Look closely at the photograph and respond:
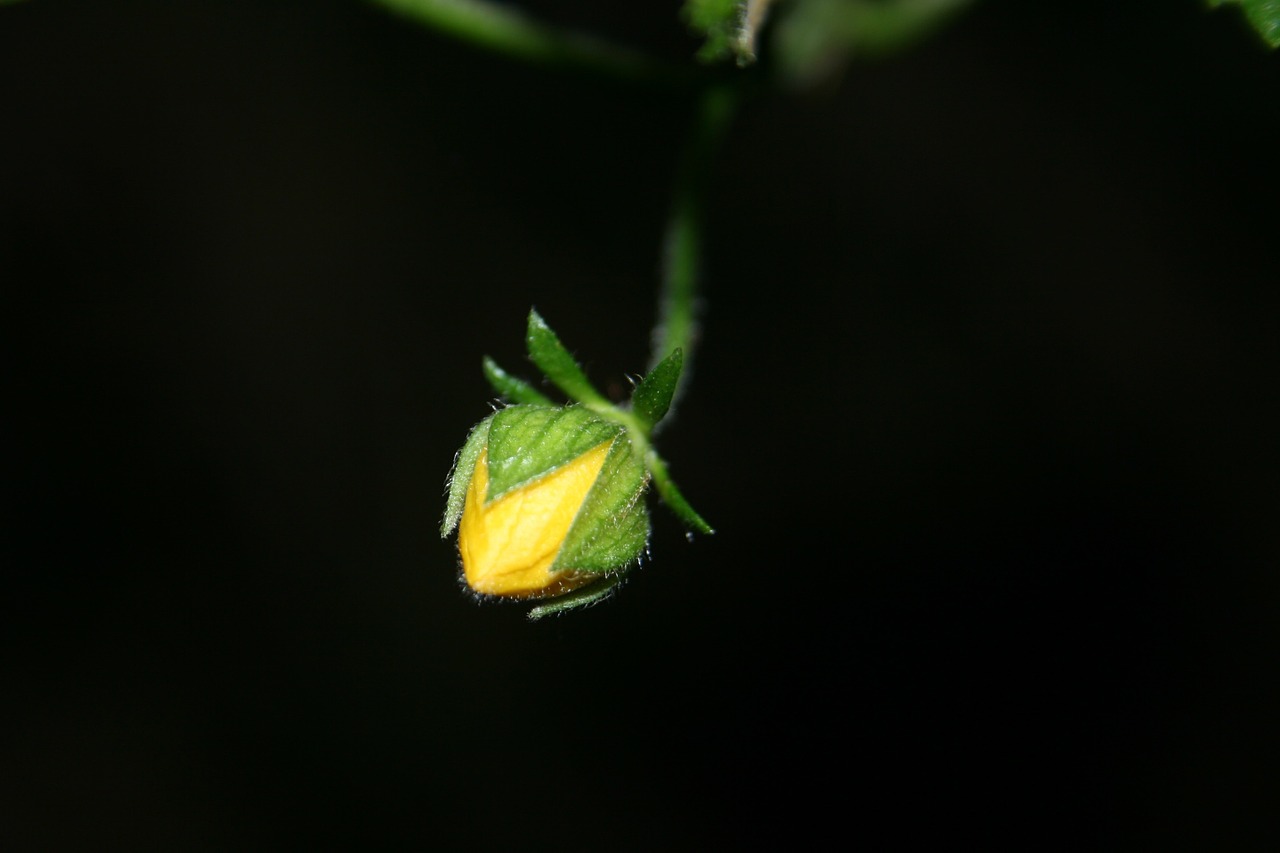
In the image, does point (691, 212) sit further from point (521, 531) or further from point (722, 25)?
point (521, 531)

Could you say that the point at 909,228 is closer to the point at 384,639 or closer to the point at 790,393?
the point at 790,393

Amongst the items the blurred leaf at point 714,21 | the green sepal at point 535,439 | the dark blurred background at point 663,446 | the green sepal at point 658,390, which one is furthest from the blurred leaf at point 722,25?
the dark blurred background at point 663,446

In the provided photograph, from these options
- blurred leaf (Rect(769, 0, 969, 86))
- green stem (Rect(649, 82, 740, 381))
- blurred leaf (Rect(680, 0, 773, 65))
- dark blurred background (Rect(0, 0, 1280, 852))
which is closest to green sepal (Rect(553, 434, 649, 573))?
green stem (Rect(649, 82, 740, 381))

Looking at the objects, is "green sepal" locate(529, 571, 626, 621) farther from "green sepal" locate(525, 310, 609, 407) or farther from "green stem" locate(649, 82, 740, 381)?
"green stem" locate(649, 82, 740, 381)

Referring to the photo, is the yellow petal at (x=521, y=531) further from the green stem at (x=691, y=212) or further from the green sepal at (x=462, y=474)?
the green stem at (x=691, y=212)

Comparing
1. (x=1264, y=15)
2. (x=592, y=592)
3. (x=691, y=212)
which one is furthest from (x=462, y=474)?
(x=1264, y=15)

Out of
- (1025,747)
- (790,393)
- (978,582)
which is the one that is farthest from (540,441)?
(1025,747)
